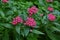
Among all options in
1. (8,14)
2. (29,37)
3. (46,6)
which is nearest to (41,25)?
(29,37)

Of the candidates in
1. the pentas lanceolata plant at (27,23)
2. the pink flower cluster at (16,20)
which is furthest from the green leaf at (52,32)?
the pink flower cluster at (16,20)

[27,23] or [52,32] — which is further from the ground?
[27,23]

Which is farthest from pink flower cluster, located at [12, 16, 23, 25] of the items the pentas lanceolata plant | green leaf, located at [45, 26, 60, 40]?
green leaf, located at [45, 26, 60, 40]

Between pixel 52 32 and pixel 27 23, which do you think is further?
pixel 52 32

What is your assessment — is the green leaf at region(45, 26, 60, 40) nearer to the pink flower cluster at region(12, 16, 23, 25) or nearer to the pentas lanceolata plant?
the pentas lanceolata plant

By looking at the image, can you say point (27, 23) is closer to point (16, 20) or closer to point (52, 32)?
point (16, 20)

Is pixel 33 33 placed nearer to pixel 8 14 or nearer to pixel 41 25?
pixel 41 25

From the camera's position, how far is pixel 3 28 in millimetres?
2619

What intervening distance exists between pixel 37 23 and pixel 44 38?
252mm

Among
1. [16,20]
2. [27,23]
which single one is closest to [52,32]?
[27,23]

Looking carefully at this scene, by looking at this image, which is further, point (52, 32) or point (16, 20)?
point (52, 32)

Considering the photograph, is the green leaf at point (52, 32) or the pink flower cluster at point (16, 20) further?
the green leaf at point (52, 32)

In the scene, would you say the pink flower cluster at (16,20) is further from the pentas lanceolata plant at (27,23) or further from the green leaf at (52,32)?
the green leaf at (52,32)

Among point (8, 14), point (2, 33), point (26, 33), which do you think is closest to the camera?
point (26, 33)
